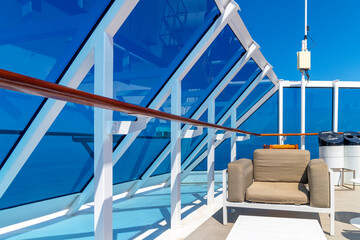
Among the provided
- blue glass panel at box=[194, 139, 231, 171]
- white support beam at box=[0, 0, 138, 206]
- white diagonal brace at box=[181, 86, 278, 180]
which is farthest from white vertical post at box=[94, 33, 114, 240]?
blue glass panel at box=[194, 139, 231, 171]

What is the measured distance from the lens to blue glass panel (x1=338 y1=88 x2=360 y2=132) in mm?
7695

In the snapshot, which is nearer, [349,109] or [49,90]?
[49,90]

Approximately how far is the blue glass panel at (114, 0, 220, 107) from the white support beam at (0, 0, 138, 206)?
16.2 inches

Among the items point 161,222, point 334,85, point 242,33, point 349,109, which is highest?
point 242,33

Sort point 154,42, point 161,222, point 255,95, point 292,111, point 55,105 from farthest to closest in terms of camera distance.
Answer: point 292,111, point 255,95, point 161,222, point 154,42, point 55,105

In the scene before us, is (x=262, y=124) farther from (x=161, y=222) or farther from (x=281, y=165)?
(x=161, y=222)

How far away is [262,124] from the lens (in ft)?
26.0

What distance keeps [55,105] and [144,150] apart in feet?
7.96

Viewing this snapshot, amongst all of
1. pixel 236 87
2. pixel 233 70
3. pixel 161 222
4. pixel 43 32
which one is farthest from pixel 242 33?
pixel 43 32

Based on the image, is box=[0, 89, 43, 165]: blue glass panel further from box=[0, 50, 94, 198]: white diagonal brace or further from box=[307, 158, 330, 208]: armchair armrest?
box=[307, 158, 330, 208]: armchair armrest

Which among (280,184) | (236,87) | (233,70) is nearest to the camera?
(280,184)

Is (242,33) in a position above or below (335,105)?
above

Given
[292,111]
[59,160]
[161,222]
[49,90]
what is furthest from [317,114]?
[49,90]

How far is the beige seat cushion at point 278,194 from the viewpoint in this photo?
9.78 feet
